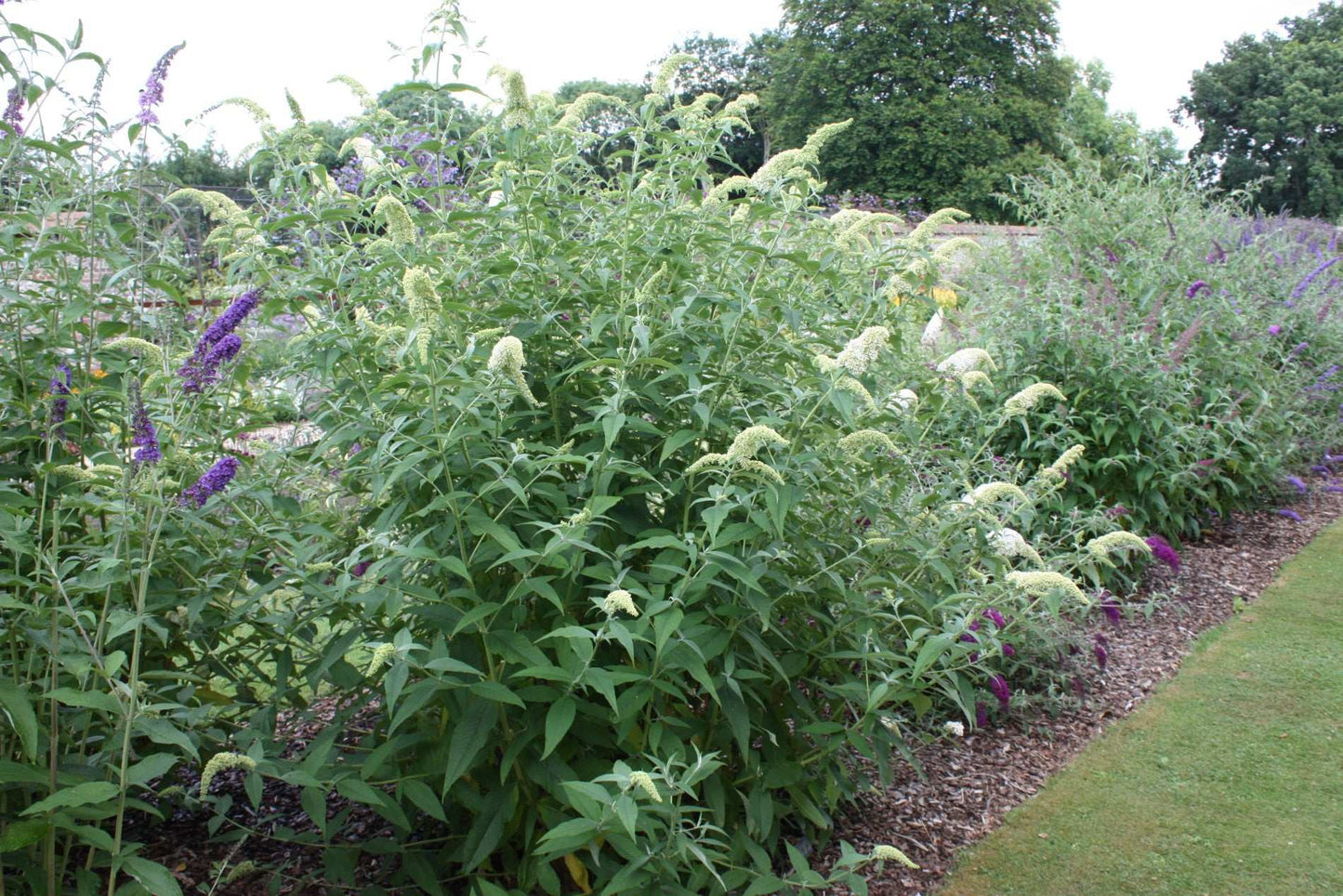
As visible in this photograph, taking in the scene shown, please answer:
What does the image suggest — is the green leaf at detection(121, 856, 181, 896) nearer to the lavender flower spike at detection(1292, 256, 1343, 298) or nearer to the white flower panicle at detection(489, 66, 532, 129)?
the white flower panicle at detection(489, 66, 532, 129)

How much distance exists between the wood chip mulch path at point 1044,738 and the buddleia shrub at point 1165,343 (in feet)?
1.08

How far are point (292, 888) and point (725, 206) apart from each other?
7.15 feet

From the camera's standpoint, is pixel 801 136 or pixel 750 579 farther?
pixel 801 136

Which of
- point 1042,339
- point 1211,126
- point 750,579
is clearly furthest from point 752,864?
point 1211,126

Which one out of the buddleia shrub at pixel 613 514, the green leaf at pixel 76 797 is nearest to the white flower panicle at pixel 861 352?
the buddleia shrub at pixel 613 514

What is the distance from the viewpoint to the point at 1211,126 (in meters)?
46.7

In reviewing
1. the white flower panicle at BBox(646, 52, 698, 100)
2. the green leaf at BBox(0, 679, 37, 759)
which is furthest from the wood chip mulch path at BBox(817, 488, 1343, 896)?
the white flower panicle at BBox(646, 52, 698, 100)

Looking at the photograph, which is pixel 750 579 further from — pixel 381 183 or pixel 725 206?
pixel 381 183

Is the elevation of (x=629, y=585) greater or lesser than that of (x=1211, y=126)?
lesser

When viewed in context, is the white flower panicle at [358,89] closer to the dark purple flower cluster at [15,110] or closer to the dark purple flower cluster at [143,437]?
the dark purple flower cluster at [15,110]

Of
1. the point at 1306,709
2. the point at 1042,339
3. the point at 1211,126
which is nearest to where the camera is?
the point at 1306,709

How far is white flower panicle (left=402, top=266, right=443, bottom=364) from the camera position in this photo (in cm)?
193

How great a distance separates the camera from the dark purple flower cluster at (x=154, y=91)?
2.46 meters

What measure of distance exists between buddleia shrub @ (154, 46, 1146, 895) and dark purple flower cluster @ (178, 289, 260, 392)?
20 cm
